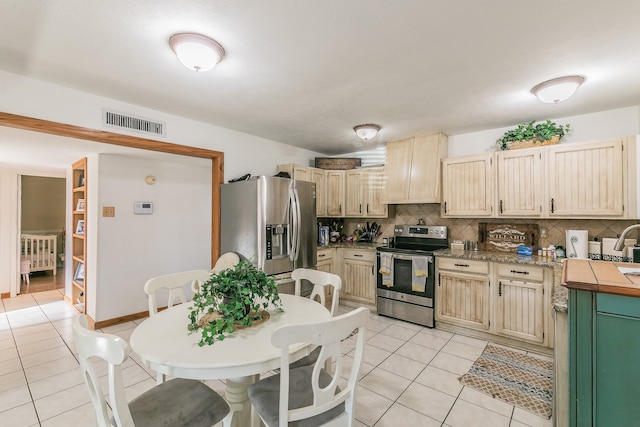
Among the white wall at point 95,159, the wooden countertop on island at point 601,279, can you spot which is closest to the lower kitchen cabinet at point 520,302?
the wooden countertop on island at point 601,279

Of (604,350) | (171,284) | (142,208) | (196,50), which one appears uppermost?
(196,50)

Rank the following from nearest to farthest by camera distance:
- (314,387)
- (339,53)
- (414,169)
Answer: (314,387) < (339,53) < (414,169)

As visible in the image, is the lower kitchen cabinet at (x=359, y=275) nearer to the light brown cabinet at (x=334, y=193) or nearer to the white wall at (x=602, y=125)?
the light brown cabinet at (x=334, y=193)

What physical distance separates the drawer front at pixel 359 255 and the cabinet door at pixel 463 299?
0.95 meters

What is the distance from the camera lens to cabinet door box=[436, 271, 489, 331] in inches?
126

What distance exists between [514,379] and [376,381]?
3.82 ft

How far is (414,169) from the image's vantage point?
391 cm

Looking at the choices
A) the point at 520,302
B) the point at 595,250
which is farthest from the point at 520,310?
the point at 595,250

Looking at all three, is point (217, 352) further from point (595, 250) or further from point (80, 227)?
point (80, 227)

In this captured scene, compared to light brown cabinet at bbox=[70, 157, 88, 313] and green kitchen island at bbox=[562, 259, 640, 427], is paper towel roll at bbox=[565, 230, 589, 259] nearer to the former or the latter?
green kitchen island at bbox=[562, 259, 640, 427]

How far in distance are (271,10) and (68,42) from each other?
1.34 metres

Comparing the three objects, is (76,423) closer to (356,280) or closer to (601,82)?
(356,280)

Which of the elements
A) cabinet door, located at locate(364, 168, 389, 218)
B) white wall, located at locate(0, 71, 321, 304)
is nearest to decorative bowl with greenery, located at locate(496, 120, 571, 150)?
cabinet door, located at locate(364, 168, 389, 218)

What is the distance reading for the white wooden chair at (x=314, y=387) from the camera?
1179 millimetres
